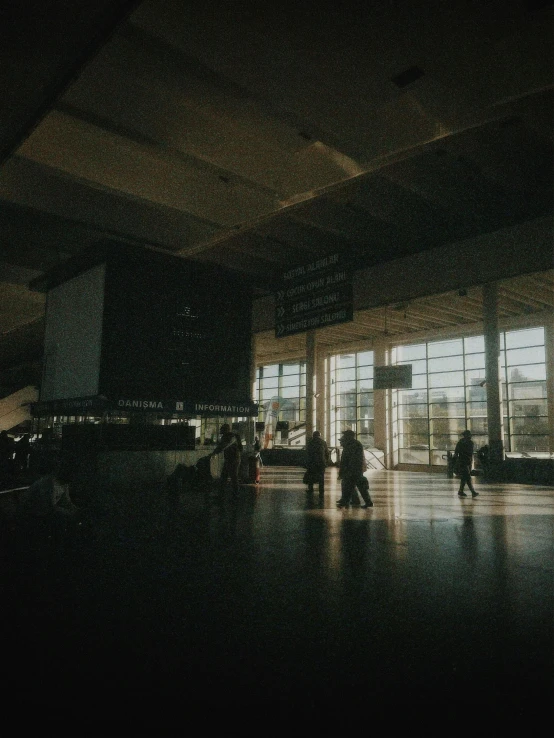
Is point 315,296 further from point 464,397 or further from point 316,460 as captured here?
point 464,397

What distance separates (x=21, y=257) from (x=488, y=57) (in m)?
11.4

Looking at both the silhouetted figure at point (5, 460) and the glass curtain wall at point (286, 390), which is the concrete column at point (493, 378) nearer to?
the silhouetted figure at point (5, 460)

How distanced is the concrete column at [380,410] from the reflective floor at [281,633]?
24.2 m

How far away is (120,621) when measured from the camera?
3.81 m

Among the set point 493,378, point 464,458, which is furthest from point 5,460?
point 493,378

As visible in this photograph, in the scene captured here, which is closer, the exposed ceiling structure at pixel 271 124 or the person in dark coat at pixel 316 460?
the exposed ceiling structure at pixel 271 124

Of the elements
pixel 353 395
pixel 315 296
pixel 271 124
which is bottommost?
pixel 353 395

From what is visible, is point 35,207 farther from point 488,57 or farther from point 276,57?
point 488,57

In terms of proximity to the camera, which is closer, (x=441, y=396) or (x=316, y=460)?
(x=316, y=460)

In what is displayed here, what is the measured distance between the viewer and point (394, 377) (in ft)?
67.8

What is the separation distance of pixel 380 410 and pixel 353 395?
2.96m

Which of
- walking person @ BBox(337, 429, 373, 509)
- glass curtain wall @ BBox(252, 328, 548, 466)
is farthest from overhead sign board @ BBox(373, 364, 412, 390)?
walking person @ BBox(337, 429, 373, 509)

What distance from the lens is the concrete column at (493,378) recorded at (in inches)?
701

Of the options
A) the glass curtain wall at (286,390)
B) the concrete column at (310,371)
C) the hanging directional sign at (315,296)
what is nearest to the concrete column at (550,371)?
the concrete column at (310,371)
